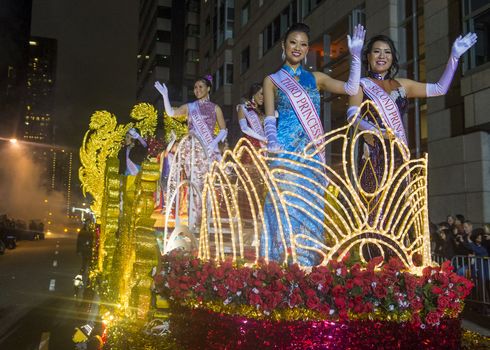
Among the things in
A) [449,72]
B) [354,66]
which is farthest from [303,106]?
[449,72]

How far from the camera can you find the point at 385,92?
5762 mm

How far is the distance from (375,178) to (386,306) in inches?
83.1

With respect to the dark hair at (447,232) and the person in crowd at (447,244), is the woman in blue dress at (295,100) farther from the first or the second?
the dark hair at (447,232)

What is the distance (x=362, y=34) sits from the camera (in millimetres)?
5273

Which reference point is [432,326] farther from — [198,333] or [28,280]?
[28,280]

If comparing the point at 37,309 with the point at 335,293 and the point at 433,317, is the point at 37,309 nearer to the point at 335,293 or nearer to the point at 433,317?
the point at 335,293

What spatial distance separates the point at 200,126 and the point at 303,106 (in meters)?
5.01

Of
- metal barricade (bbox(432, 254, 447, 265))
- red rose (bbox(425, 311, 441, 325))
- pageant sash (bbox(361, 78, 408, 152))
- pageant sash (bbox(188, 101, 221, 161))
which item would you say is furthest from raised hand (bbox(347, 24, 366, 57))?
metal barricade (bbox(432, 254, 447, 265))

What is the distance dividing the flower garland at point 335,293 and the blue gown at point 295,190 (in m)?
0.66

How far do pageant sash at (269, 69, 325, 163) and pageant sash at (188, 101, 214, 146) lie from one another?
476 centimetres

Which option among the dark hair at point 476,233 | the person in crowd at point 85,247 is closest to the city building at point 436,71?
the dark hair at point 476,233

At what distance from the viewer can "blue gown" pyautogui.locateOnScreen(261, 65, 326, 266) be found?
15.1 ft

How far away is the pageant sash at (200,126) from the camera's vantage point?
9.94 metres

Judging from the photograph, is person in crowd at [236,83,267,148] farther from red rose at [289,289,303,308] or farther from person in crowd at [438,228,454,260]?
red rose at [289,289,303,308]
